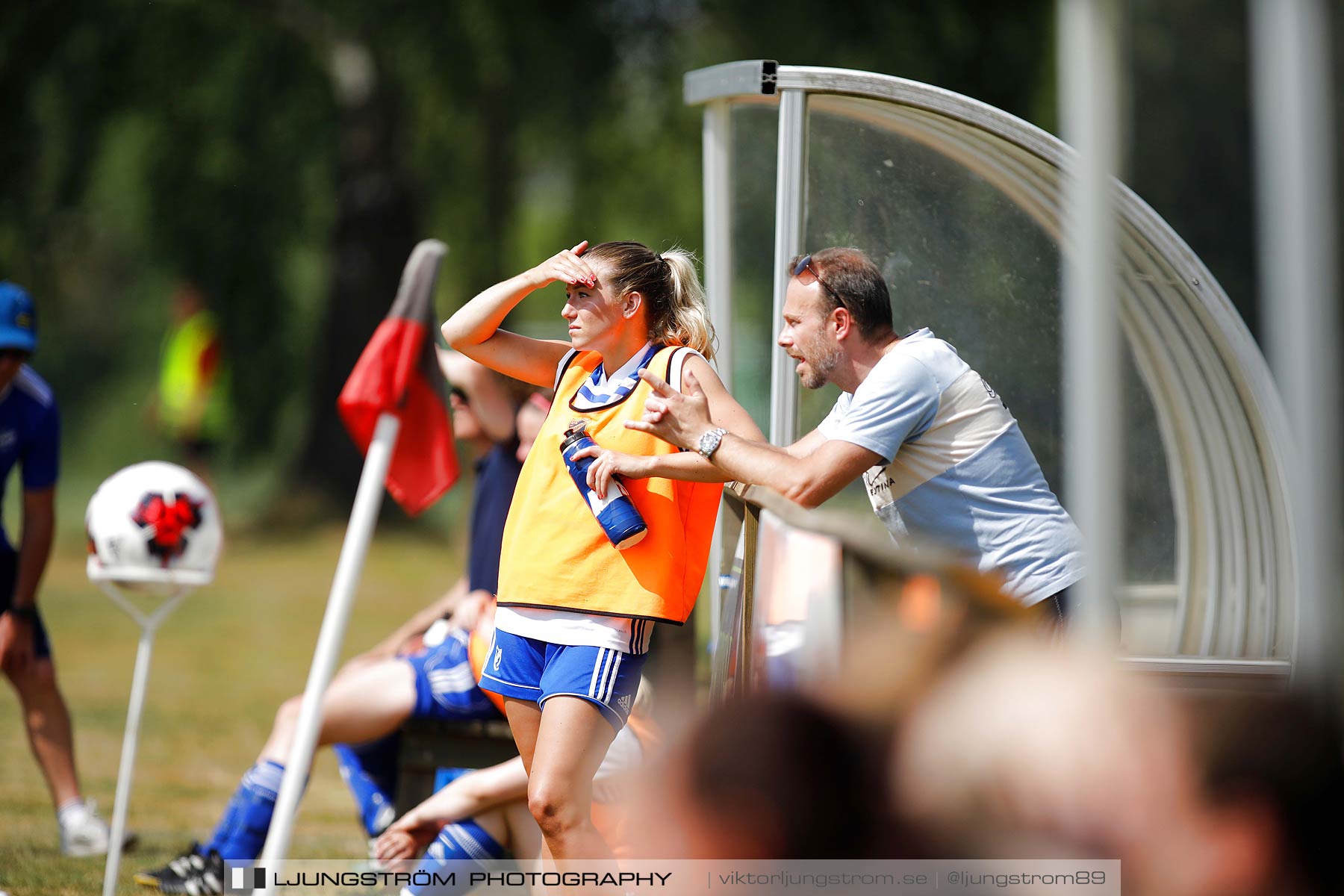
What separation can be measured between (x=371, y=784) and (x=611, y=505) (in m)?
1.93

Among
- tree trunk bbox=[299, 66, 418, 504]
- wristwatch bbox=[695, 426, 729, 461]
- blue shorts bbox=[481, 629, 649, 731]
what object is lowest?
blue shorts bbox=[481, 629, 649, 731]

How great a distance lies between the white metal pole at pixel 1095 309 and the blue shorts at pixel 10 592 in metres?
4.47

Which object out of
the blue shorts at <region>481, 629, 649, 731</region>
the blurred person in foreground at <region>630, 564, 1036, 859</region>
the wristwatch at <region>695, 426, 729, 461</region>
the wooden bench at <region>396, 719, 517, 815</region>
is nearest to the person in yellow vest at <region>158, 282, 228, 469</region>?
the wooden bench at <region>396, 719, 517, 815</region>

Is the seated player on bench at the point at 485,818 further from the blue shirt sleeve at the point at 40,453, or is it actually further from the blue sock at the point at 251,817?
the blue shirt sleeve at the point at 40,453

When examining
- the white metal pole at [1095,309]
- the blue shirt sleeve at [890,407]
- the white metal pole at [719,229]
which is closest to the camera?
the white metal pole at [1095,309]

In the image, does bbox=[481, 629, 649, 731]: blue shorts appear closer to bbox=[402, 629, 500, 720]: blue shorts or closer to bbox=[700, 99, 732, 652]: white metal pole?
bbox=[402, 629, 500, 720]: blue shorts

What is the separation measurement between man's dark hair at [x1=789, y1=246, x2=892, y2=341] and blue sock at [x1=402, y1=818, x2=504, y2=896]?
1838mm

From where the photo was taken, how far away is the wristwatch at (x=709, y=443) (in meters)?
3.12

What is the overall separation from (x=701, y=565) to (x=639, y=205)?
51.0 ft

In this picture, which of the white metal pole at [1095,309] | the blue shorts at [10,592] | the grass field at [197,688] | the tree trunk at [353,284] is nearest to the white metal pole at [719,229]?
the grass field at [197,688]

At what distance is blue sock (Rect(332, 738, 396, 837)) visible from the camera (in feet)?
15.1

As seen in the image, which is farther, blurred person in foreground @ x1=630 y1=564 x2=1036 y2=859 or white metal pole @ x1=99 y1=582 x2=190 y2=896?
white metal pole @ x1=99 y1=582 x2=190 y2=896

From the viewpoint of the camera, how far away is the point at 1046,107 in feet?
43.3

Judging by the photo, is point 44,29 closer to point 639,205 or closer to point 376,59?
point 376,59
